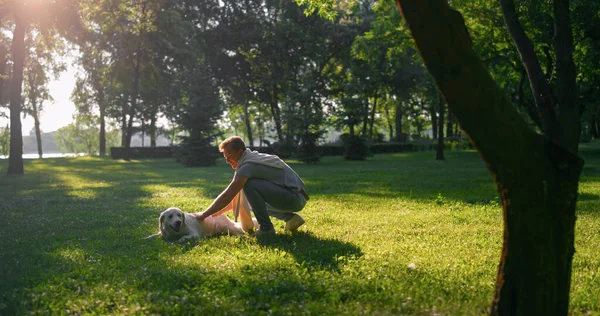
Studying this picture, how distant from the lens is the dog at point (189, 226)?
8.20 metres

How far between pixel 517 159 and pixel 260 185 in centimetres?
456

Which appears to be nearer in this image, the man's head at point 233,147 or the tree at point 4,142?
the man's head at point 233,147

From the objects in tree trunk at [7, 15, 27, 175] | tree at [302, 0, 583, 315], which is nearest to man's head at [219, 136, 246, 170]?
tree at [302, 0, 583, 315]

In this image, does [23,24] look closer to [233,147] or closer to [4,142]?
[233,147]

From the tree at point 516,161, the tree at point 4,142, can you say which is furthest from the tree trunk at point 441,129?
the tree at point 4,142

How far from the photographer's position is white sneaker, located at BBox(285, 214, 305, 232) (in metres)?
8.60

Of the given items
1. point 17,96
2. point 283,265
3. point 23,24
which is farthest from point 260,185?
point 17,96

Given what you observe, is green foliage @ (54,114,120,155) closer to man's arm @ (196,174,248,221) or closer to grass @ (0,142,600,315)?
grass @ (0,142,600,315)

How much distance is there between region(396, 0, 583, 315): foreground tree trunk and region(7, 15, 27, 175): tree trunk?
92.1 ft

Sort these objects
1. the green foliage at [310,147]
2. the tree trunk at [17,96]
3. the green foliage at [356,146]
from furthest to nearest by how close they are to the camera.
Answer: the green foliage at [356,146] < the green foliage at [310,147] < the tree trunk at [17,96]

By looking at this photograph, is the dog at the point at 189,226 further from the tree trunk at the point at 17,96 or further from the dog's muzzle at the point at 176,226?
the tree trunk at the point at 17,96

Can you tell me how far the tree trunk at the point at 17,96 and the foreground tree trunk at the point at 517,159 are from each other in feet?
92.1

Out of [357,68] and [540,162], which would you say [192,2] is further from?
[540,162]

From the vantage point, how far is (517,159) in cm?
402
